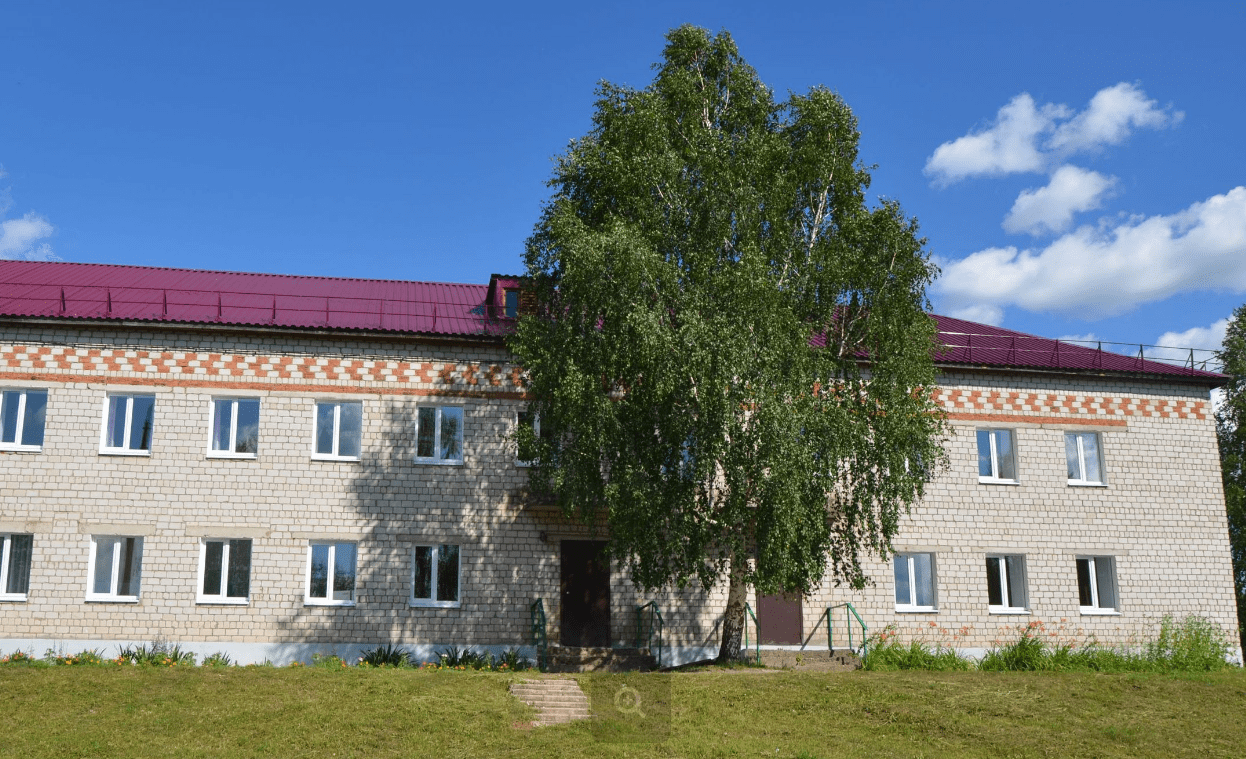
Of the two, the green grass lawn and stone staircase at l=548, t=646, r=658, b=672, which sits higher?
stone staircase at l=548, t=646, r=658, b=672

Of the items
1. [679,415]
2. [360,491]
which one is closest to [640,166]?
[679,415]

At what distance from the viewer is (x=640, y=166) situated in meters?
17.2

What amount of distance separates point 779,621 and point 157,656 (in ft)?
35.8

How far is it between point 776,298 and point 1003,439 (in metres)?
7.69

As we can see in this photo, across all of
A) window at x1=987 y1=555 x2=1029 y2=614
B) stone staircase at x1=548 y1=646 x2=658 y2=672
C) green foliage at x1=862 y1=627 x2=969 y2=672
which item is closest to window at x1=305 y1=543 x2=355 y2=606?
stone staircase at x1=548 y1=646 x2=658 y2=672

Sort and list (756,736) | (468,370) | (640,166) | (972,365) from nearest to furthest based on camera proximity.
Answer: (756,736), (640,166), (468,370), (972,365)

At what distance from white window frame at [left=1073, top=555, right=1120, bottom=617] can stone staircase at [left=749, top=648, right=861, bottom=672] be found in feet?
17.9

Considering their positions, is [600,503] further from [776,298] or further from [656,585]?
[776,298]

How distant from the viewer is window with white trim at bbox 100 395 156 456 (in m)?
18.6

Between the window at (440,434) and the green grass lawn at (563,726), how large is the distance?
14.1 ft

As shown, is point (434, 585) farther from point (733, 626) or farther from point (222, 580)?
point (733, 626)

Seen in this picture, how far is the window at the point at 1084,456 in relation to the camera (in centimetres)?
2145

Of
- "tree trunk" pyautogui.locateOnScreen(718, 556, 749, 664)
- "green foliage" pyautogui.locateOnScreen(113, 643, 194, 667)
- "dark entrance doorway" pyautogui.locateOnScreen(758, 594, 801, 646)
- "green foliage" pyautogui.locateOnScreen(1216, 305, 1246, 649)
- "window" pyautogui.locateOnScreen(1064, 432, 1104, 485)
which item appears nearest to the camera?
"green foliage" pyautogui.locateOnScreen(113, 643, 194, 667)

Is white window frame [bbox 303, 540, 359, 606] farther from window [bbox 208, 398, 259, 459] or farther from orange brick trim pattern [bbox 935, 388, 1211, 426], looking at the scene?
orange brick trim pattern [bbox 935, 388, 1211, 426]
